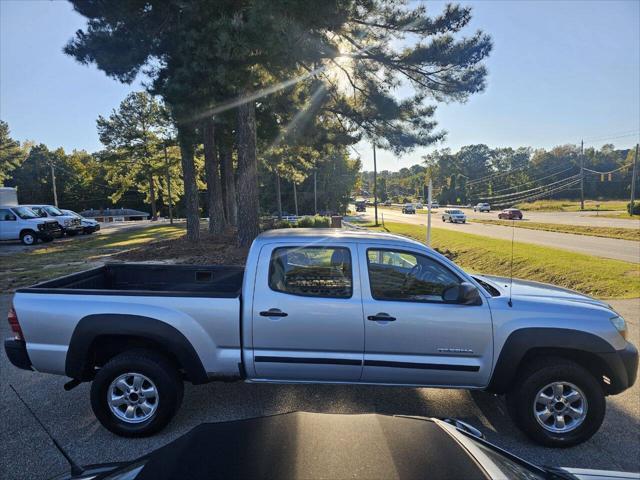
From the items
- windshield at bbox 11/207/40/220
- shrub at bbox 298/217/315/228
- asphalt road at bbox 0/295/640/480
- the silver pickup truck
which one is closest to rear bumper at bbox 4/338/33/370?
the silver pickup truck

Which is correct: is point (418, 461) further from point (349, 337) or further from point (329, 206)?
point (329, 206)

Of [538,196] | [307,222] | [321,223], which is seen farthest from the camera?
[538,196]

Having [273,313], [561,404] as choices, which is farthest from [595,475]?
[273,313]

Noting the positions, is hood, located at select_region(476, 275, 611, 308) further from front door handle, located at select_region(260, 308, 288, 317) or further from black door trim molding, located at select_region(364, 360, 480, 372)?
front door handle, located at select_region(260, 308, 288, 317)

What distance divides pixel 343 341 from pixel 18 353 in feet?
9.57

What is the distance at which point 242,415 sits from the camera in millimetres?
3721

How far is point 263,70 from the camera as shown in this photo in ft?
37.7

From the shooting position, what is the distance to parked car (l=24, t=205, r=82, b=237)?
70.9 feet

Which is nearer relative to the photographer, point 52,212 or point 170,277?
point 170,277

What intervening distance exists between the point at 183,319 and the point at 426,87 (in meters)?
11.8

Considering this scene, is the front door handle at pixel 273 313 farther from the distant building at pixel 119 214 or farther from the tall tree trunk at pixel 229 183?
the distant building at pixel 119 214

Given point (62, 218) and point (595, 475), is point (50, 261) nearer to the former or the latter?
point (62, 218)

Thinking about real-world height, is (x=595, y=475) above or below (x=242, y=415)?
above

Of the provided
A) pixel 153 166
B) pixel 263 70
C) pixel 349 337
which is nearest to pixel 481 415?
pixel 349 337
